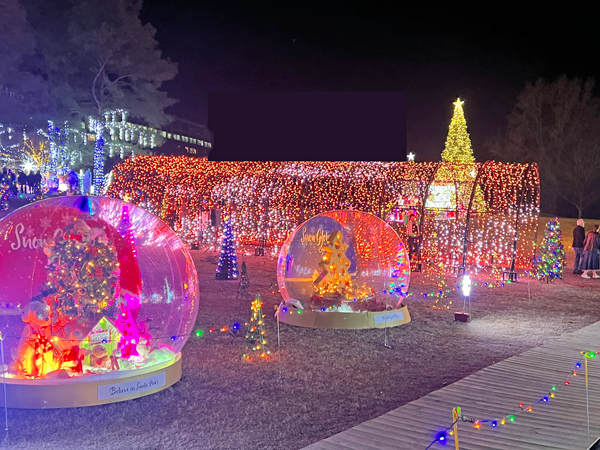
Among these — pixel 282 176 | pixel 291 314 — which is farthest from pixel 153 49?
pixel 291 314

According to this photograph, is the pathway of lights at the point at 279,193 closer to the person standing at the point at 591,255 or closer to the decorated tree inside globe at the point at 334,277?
the person standing at the point at 591,255

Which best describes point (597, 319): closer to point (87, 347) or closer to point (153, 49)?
point (87, 347)

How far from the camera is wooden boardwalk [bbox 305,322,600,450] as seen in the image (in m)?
4.89

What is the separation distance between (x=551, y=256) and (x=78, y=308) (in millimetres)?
12610

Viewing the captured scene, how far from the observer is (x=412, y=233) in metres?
18.8

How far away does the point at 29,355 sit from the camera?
19.1 ft

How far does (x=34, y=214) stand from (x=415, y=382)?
4.30 meters

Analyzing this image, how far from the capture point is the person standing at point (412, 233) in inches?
737

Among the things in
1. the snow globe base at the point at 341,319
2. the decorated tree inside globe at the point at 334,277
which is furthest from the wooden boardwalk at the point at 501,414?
the decorated tree inside globe at the point at 334,277

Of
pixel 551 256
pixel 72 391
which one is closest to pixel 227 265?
pixel 551 256

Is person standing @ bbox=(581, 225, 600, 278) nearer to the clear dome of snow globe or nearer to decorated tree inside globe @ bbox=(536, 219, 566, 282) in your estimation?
decorated tree inside globe @ bbox=(536, 219, 566, 282)

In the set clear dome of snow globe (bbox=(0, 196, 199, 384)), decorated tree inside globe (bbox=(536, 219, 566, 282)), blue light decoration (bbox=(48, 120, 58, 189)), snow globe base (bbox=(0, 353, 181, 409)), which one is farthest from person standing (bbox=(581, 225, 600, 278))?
blue light decoration (bbox=(48, 120, 58, 189))

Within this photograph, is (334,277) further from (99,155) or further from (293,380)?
(99,155)

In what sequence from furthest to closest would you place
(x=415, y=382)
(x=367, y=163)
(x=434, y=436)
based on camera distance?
(x=367, y=163) → (x=415, y=382) → (x=434, y=436)
